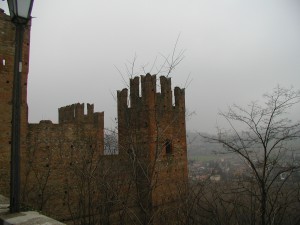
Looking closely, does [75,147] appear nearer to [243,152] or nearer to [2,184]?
[2,184]

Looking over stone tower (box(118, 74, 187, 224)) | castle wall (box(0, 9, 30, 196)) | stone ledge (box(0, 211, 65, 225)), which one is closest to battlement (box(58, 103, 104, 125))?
stone tower (box(118, 74, 187, 224))

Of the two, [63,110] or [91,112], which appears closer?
[91,112]

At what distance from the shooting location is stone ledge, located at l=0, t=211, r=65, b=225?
2.83 metres

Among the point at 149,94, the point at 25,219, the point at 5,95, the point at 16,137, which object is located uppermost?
the point at 149,94

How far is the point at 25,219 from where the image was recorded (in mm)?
2949

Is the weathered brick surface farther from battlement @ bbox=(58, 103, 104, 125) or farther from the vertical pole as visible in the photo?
the vertical pole

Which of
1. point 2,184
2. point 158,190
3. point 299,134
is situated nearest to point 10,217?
point 299,134

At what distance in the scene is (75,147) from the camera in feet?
42.2

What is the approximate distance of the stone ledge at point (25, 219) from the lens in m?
2.83

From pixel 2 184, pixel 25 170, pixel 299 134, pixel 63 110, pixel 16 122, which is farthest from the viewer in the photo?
pixel 63 110

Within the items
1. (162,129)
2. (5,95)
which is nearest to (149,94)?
(162,129)

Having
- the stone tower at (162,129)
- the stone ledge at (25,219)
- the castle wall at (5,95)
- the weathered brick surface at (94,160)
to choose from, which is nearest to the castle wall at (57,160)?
the weathered brick surface at (94,160)

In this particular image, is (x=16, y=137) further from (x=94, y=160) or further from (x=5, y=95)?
(x=94, y=160)

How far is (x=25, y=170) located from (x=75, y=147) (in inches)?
98.3
